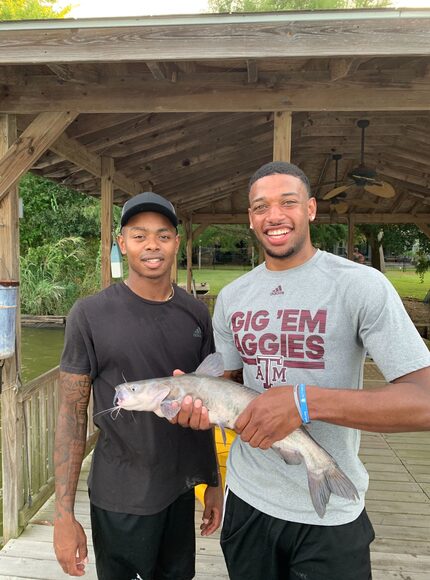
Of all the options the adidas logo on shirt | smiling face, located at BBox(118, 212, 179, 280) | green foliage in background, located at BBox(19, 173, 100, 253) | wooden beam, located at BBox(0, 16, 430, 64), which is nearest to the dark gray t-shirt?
smiling face, located at BBox(118, 212, 179, 280)

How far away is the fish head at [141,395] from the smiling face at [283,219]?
62cm

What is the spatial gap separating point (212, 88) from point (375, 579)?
11.8 ft

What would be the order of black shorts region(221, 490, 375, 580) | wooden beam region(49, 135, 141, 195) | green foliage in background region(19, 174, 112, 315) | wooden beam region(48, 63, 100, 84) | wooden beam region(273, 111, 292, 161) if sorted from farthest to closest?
green foliage in background region(19, 174, 112, 315) < wooden beam region(49, 135, 141, 195) < wooden beam region(273, 111, 292, 161) < wooden beam region(48, 63, 100, 84) < black shorts region(221, 490, 375, 580)

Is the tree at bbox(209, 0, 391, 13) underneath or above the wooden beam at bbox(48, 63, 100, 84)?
above

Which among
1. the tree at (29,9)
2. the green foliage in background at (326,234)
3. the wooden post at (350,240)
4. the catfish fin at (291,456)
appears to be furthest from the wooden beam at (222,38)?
the tree at (29,9)

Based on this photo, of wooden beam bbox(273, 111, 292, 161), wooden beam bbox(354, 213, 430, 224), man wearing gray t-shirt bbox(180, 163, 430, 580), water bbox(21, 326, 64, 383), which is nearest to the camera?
man wearing gray t-shirt bbox(180, 163, 430, 580)

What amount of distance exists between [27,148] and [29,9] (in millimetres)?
28751

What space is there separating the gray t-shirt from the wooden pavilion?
5.39 feet

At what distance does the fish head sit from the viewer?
158cm

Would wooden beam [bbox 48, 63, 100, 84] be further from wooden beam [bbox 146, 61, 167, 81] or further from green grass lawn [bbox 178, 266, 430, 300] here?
green grass lawn [bbox 178, 266, 430, 300]

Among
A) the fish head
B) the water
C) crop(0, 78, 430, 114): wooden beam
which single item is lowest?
the water

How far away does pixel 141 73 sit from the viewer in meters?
3.49

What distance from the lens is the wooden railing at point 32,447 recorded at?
361 cm

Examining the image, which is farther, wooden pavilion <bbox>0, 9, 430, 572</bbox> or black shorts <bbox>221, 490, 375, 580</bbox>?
wooden pavilion <bbox>0, 9, 430, 572</bbox>
